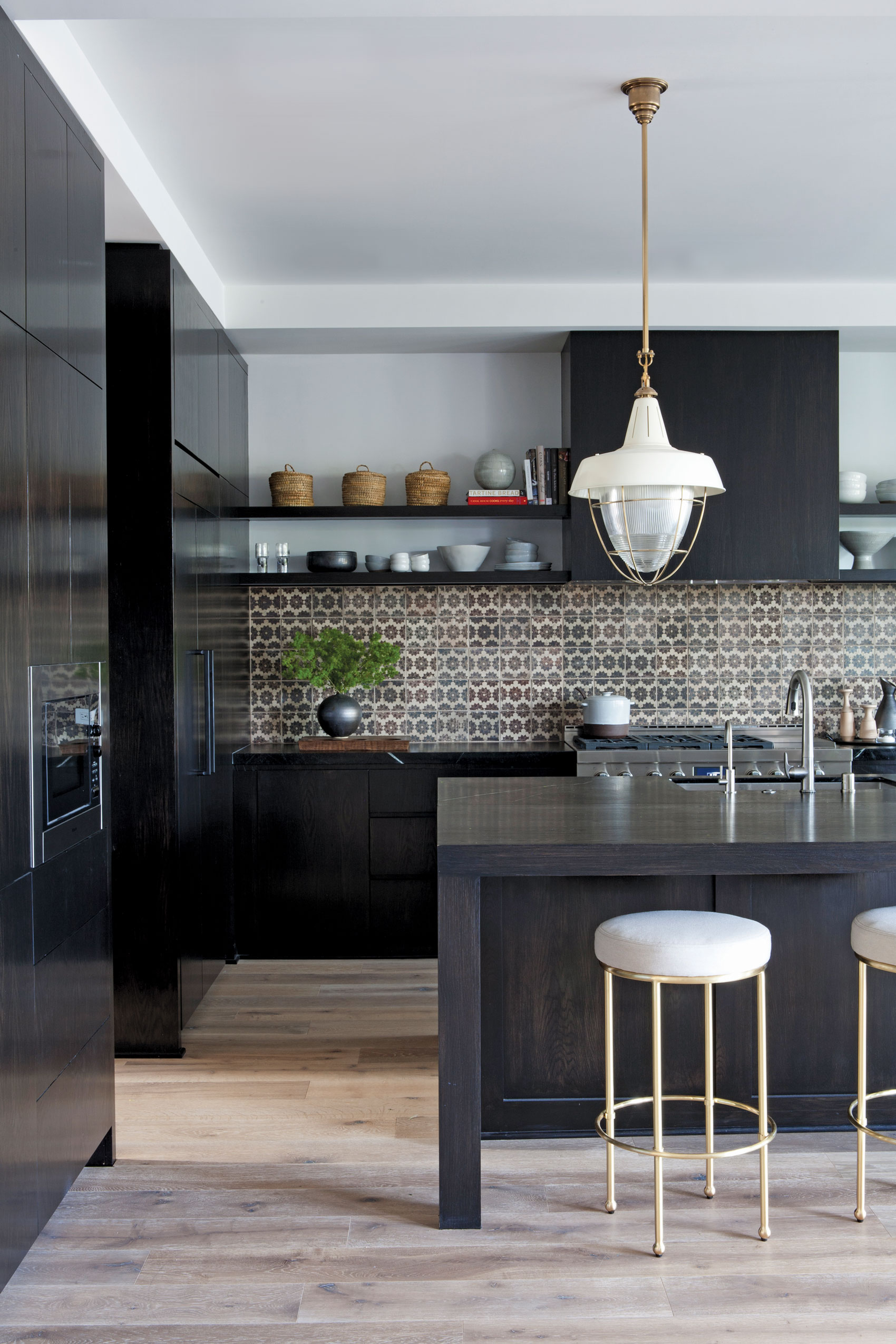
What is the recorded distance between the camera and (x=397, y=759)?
460cm

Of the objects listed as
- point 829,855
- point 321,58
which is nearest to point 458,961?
point 829,855

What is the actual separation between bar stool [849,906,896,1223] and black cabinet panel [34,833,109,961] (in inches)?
74.2

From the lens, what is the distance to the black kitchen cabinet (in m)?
4.62

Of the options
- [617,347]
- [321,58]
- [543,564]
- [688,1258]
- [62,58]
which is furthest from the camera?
[543,564]

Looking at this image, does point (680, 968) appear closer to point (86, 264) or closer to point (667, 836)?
point (667, 836)

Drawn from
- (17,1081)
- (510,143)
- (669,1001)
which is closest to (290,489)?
(510,143)

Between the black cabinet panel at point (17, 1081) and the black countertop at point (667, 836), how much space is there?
911 mm

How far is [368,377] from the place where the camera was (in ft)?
16.8

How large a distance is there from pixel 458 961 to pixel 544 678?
9.40 ft

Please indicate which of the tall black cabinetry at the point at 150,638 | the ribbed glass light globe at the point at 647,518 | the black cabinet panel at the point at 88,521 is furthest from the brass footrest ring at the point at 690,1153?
the black cabinet panel at the point at 88,521

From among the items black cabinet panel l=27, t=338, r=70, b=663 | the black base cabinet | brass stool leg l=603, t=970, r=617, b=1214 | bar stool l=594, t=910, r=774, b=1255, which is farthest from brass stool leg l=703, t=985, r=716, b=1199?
the black base cabinet

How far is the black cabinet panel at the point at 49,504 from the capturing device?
229 cm

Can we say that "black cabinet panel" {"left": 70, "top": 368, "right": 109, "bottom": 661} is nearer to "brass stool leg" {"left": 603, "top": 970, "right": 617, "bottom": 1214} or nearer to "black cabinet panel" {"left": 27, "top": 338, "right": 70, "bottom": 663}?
"black cabinet panel" {"left": 27, "top": 338, "right": 70, "bottom": 663}

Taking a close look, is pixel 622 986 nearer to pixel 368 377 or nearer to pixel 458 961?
pixel 458 961
